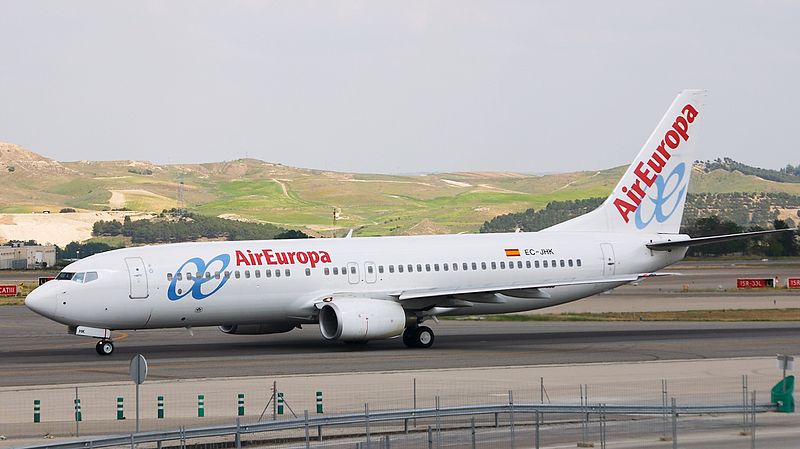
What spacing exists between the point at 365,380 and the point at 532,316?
29124 millimetres

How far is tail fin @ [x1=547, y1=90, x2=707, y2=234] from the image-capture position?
53906mm

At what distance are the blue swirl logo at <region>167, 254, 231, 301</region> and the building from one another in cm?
10800

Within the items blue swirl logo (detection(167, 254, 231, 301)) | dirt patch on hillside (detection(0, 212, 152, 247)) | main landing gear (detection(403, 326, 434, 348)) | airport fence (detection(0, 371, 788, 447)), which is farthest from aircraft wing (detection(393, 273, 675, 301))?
dirt patch on hillside (detection(0, 212, 152, 247))

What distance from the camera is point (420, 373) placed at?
126 ft

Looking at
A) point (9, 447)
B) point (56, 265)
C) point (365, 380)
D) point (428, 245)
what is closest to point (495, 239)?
point (428, 245)

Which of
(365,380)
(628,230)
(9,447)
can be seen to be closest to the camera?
(9,447)

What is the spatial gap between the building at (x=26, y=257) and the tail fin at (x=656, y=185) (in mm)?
106040

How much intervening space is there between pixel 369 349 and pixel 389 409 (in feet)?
52.5

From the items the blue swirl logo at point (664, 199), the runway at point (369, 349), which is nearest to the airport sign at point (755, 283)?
the runway at point (369, 349)

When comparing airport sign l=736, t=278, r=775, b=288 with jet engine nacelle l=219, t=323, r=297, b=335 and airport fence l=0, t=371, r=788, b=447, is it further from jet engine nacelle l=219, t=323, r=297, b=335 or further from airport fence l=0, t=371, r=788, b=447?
airport fence l=0, t=371, r=788, b=447

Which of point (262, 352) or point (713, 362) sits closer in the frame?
point (713, 362)

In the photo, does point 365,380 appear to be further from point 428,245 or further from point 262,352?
point 428,245

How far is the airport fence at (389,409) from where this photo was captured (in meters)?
26.7

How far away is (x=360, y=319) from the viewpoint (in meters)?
45.3
